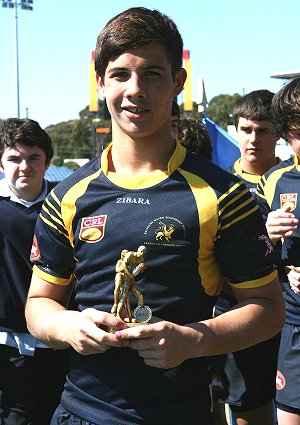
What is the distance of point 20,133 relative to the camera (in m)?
4.28

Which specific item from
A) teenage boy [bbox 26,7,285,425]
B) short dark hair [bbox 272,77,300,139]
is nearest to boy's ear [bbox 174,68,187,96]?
teenage boy [bbox 26,7,285,425]

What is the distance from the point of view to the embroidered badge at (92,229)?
7.95 feet

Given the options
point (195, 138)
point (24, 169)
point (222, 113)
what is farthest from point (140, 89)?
point (222, 113)

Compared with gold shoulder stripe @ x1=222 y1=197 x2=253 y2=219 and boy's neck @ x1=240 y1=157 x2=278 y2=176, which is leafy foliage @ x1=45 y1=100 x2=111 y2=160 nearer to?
boy's neck @ x1=240 y1=157 x2=278 y2=176

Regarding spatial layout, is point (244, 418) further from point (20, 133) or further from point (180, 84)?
point (180, 84)

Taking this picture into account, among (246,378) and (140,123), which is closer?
(140,123)

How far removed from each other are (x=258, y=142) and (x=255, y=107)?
29 centimetres

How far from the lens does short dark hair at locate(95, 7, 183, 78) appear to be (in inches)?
95.9

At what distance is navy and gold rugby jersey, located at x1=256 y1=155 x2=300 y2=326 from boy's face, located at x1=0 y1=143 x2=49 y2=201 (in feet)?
4.29

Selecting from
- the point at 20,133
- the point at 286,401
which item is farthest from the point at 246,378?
the point at 20,133

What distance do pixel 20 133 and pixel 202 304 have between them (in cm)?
221

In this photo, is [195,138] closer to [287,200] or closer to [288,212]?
[287,200]

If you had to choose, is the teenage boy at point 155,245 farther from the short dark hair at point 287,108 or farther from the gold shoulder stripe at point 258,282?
the short dark hair at point 287,108

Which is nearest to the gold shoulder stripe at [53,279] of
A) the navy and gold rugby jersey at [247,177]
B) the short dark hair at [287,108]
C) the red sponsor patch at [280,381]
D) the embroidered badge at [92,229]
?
the embroidered badge at [92,229]
